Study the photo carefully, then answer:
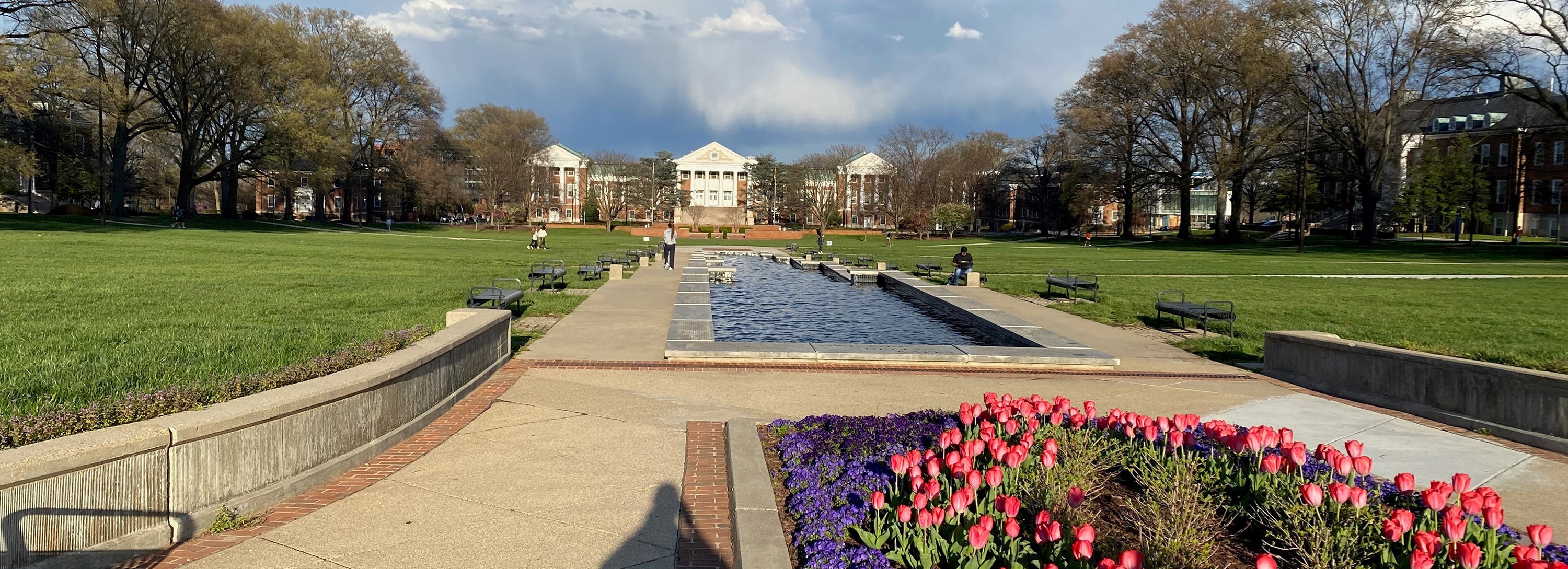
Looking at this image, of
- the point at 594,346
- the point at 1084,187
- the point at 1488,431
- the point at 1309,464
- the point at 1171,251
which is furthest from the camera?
the point at 1084,187

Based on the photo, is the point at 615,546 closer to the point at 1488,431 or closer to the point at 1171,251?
the point at 1488,431

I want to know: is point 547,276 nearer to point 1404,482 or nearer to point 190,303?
point 190,303

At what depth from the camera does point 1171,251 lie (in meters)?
52.2

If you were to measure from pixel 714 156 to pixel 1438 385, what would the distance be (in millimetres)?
124676

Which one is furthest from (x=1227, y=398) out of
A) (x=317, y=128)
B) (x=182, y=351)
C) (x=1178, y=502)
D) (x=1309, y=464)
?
(x=317, y=128)

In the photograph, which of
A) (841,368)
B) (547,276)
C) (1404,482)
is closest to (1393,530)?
(1404,482)

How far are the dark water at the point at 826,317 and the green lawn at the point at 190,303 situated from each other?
12.0 ft

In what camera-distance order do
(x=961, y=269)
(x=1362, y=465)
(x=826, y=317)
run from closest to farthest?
(x=1362, y=465) → (x=826, y=317) → (x=961, y=269)

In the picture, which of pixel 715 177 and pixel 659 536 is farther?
pixel 715 177

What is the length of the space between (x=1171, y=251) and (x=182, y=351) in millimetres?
53804

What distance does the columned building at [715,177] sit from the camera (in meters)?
130

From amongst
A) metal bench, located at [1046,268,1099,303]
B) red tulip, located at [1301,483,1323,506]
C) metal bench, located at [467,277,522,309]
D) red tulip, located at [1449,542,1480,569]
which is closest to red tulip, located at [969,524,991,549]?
red tulip, located at [1301,483,1323,506]

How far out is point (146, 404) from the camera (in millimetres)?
4820

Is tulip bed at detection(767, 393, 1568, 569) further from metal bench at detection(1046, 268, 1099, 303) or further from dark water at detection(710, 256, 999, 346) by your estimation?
metal bench at detection(1046, 268, 1099, 303)
